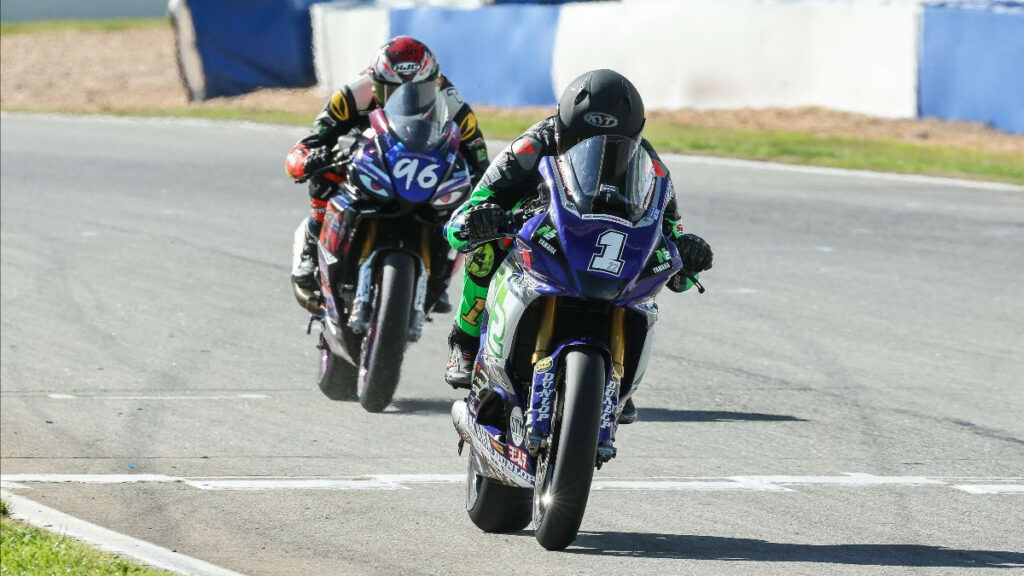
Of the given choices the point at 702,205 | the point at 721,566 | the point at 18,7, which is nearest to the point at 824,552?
the point at 721,566

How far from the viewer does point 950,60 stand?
20.2 metres

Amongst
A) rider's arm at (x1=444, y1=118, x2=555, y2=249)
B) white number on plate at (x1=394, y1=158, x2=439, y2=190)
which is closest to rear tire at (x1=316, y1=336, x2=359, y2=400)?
white number on plate at (x1=394, y1=158, x2=439, y2=190)

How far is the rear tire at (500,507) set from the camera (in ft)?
20.2

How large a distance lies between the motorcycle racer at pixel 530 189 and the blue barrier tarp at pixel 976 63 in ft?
46.1

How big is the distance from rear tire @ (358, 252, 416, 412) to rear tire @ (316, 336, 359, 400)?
0.53 m

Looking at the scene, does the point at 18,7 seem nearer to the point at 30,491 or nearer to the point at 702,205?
the point at 702,205

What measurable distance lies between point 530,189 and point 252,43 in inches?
861

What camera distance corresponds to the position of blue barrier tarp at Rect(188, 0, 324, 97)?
1051 inches

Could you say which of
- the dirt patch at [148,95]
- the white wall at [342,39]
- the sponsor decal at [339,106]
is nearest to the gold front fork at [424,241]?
the sponsor decal at [339,106]

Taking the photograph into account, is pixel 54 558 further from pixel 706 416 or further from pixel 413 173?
pixel 706 416

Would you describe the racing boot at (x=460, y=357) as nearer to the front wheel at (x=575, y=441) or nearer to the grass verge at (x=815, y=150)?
the front wheel at (x=575, y=441)

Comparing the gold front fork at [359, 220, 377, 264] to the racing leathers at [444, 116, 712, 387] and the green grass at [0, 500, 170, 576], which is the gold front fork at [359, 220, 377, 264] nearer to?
the racing leathers at [444, 116, 712, 387]

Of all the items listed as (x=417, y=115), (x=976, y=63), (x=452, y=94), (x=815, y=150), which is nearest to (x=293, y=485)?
(x=417, y=115)

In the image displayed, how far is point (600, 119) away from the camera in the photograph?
5.73m
